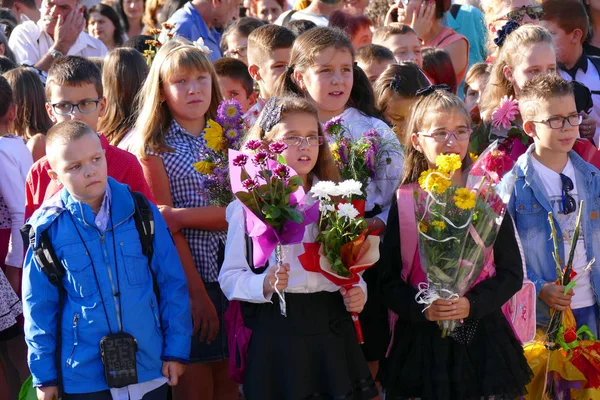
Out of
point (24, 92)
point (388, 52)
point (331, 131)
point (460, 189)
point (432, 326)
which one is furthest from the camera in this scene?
point (388, 52)

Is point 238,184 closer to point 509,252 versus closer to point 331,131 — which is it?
point 331,131

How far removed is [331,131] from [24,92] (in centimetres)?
244

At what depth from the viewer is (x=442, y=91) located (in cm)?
456

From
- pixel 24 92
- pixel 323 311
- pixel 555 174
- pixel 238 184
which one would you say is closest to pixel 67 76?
pixel 24 92

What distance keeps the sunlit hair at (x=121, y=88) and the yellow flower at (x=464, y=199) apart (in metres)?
2.53

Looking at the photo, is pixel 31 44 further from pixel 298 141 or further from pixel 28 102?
pixel 298 141

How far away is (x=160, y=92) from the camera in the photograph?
5090 mm

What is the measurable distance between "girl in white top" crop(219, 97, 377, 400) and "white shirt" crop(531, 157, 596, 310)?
1263 millimetres

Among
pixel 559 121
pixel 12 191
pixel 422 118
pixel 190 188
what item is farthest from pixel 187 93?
pixel 559 121

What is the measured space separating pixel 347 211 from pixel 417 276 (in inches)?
27.1

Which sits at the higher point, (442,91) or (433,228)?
(442,91)

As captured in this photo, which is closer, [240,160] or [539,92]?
[240,160]

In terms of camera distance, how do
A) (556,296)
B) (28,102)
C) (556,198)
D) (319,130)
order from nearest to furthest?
(319,130) → (556,296) → (556,198) → (28,102)

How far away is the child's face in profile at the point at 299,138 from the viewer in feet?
13.8
